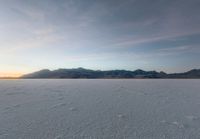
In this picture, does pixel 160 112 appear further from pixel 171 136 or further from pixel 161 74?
pixel 161 74

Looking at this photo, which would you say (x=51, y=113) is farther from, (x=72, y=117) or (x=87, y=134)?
(x=87, y=134)

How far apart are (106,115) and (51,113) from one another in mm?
1727

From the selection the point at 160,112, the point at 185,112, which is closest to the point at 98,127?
the point at 160,112

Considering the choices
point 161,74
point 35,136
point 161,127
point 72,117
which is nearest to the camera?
point 35,136

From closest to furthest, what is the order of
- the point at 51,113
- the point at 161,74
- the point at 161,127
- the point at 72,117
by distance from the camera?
the point at 161,127 → the point at 72,117 → the point at 51,113 → the point at 161,74

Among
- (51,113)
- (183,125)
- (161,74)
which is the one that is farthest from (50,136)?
(161,74)

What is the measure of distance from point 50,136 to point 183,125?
310 cm

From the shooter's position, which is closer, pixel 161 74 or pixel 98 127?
pixel 98 127

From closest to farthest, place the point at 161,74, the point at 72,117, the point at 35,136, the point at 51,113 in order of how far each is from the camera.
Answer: the point at 35,136, the point at 72,117, the point at 51,113, the point at 161,74

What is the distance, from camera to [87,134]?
3.17m

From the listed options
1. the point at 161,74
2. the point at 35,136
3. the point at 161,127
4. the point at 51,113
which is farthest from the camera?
the point at 161,74

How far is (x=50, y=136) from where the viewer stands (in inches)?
120

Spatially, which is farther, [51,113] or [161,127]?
[51,113]

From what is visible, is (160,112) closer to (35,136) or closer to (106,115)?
(106,115)
